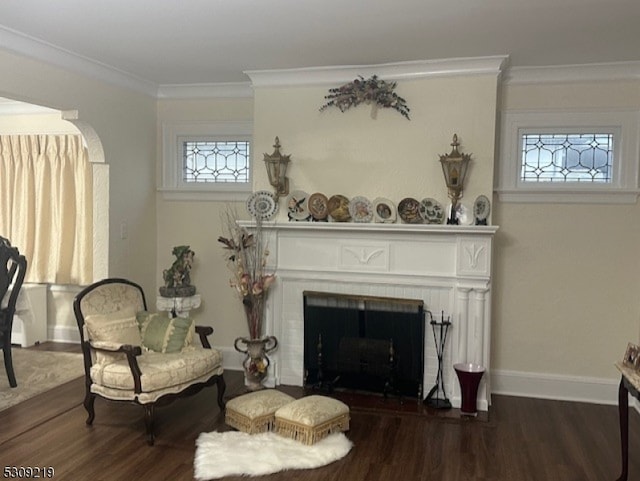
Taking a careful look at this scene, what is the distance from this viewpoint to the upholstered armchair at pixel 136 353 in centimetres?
337

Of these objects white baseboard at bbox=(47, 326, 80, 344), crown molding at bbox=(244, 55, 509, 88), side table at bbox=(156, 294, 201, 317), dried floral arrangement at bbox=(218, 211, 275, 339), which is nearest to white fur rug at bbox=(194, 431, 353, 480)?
dried floral arrangement at bbox=(218, 211, 275, 339)

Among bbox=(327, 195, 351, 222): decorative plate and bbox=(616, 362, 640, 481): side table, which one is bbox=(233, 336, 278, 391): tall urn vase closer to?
bbox=(327, 195, 351, 222): decorative plate

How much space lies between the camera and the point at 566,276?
4.22 m

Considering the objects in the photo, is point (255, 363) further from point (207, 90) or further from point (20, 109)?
point (20, 109)

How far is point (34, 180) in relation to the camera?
5.70m

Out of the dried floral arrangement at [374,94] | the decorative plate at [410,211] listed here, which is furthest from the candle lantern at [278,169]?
the decorative plate at [410,211]

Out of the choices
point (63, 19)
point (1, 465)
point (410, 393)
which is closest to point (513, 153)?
point (410, 393)

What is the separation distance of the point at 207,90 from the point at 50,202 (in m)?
2.20

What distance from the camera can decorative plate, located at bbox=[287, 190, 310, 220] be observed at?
4371 mm

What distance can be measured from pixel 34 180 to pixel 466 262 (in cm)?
451

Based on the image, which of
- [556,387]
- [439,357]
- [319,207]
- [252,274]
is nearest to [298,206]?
[319,207]

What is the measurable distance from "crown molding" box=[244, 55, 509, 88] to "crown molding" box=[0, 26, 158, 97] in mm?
1054

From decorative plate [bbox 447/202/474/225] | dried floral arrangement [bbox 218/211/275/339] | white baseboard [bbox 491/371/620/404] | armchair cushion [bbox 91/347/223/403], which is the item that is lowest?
white baseboard [bbox 491/371/620/404]

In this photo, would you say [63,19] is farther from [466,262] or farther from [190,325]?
[466,262]
